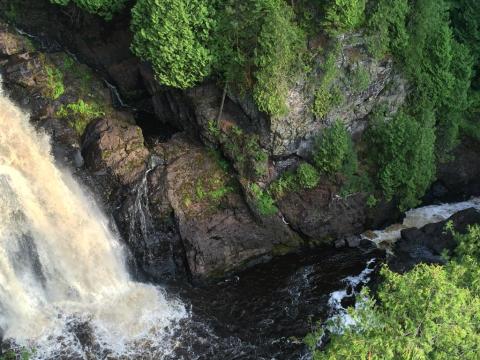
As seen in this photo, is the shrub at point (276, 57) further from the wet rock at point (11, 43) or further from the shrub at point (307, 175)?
the wet rock at point (11, 43)

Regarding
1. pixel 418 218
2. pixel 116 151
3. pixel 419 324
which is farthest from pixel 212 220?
pixel 419 324

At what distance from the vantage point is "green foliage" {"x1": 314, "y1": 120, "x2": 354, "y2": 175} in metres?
25.7

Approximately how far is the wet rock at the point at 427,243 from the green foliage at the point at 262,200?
6375mm

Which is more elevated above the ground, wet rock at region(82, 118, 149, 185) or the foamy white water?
wet rock at region(82, 118, 149, 185)

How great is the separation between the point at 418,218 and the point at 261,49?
13264mm

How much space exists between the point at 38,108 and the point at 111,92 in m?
4.34

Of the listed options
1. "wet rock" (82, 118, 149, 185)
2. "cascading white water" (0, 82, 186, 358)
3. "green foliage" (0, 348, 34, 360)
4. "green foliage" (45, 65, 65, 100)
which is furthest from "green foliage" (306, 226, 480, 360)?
"green foliage" (45, 65, 65, 100)

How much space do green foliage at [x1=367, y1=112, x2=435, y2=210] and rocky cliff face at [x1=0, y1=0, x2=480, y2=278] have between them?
910 millimetres

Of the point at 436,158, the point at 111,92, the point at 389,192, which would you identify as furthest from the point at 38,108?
the point at 436,158

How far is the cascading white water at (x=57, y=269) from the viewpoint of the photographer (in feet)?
73.3

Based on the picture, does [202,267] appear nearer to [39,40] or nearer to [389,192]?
[389,192]

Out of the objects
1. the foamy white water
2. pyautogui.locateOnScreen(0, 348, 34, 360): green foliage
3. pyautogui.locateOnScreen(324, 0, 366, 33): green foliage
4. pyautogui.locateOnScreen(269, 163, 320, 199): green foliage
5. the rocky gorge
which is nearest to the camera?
pyautogui.locateOnScreen(0, 348, 34, 360): green foliage

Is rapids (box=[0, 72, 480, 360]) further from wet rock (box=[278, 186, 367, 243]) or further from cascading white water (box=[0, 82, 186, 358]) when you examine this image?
wet rock (box=[278, 186, 367, 243])

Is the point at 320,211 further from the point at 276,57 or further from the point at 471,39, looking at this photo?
the point at 471,39
